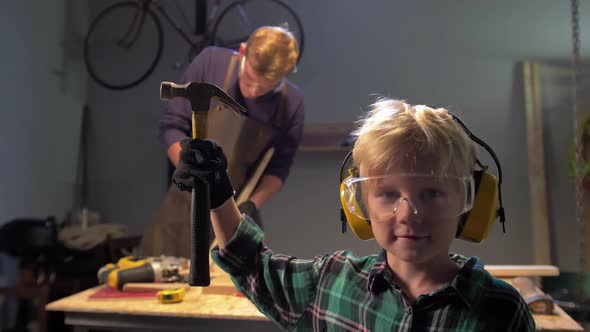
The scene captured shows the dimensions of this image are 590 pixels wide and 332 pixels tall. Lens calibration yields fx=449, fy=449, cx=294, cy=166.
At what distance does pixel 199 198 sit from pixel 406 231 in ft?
1.14

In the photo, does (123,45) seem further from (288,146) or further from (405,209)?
(405,209)

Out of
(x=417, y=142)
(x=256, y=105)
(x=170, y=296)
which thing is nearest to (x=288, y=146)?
(x=256, y=105)

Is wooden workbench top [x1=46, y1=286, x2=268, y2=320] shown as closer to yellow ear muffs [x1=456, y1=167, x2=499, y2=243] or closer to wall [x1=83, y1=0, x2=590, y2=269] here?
wall [x1=83, y1=0, x2=590, y2=269]

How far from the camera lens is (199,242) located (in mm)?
770

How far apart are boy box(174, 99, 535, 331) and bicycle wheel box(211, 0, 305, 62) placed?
112 centimetres

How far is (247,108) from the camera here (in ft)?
5.47

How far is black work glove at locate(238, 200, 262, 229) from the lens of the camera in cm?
155

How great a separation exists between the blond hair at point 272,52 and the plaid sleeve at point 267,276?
83 cm

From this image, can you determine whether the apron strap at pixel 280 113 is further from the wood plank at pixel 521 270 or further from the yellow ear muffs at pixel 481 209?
the yellow ear muffs at pixel 481 209

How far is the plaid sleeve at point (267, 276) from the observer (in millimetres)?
862

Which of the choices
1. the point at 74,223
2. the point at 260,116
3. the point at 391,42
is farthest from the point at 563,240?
the point at 74,223

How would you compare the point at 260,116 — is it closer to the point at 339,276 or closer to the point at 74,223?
the point at 339,276

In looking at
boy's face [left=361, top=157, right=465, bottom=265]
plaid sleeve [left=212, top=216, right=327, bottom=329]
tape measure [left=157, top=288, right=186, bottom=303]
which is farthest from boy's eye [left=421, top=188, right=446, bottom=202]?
tape measure [left=157, top=288, right=186, bottom=303]

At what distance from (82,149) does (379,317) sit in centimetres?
240
